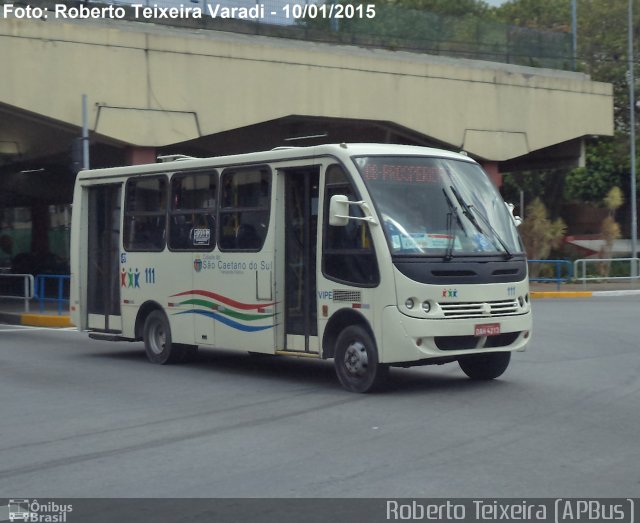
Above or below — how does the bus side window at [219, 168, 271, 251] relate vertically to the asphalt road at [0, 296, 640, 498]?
above

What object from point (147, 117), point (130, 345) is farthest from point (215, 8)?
point (130, 345)

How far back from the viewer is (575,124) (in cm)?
3612

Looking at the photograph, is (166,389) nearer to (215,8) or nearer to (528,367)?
(528,367)

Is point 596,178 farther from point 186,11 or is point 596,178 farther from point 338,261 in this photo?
point 338,261

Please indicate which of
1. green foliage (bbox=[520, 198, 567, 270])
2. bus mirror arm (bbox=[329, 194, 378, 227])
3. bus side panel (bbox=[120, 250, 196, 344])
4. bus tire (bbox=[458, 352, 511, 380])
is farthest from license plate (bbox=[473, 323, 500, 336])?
green foliage (bbox=[520, 198, 567, 270])

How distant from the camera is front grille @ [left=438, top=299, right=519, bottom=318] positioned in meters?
12.1

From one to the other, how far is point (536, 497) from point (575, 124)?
3016 cm

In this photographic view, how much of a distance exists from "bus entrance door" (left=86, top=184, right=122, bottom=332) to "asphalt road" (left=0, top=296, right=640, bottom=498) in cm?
103

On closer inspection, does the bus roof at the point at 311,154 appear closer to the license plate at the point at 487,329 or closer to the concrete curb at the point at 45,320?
the license plate at the point at 487,329

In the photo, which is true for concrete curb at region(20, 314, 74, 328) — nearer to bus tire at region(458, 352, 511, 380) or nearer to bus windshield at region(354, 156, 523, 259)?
bus tire at region(458, 352, 511, 380)

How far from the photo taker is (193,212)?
15320mm

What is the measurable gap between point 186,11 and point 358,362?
18.4 metres

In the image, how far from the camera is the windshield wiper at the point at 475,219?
41.5 ft

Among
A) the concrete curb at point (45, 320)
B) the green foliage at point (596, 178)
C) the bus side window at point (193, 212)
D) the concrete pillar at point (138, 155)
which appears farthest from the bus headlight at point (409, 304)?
the green foliage at point (596, 178)
